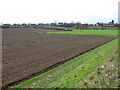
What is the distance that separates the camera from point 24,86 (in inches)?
401

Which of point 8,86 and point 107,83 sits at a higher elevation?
point 107,83

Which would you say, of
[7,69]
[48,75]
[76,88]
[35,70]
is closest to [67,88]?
[76,88]

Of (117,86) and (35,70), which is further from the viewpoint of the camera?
(35,70)

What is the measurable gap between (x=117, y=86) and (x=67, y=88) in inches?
130

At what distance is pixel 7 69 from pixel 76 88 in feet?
29.6

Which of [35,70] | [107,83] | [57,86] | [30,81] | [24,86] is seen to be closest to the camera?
[107,83]

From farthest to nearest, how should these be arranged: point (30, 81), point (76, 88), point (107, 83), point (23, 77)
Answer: point (23, 77), point (30, 81), point (76, 88), point (107, 83)

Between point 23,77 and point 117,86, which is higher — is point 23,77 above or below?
below

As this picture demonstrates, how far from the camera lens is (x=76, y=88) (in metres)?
8.22

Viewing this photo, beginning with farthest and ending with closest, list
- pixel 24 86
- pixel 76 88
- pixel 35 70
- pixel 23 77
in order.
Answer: pixel 35 70 < pixel 23 77 < pixel 24 86 < pixel 76 88

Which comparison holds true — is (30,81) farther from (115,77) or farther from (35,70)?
(115,77)

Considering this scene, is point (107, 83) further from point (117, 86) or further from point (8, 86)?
point (8, 86)

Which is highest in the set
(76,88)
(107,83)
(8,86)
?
(107,83)

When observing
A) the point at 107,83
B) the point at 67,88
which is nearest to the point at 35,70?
the point at 67,88
